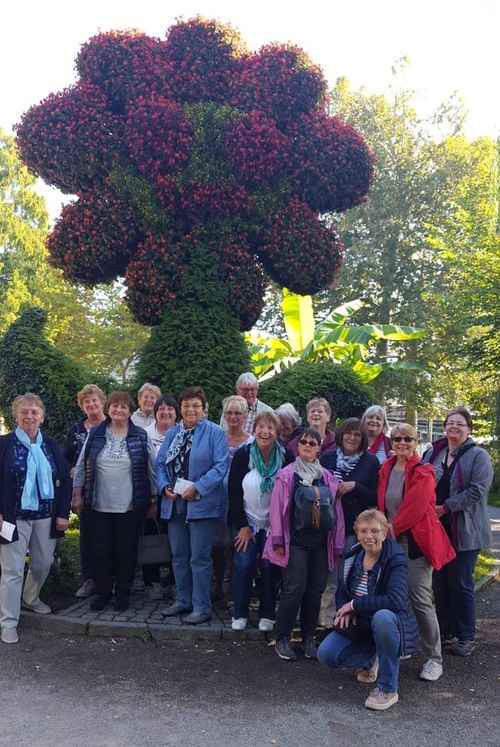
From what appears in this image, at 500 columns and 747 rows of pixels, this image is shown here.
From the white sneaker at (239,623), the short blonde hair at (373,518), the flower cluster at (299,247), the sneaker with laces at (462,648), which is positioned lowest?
the sneaker with laces at (462,648)

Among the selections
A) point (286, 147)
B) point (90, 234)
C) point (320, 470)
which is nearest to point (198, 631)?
point (320, 470)

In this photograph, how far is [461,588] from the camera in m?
5.47

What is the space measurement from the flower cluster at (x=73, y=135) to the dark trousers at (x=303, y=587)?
208 inches

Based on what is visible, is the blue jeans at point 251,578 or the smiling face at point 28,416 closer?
the blue jeans at point 251,578

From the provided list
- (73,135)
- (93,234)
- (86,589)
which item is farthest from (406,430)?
(73,135)

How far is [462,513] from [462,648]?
1.03m

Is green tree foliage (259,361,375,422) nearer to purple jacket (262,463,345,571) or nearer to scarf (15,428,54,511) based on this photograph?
purple jacket (262,463,345,571)

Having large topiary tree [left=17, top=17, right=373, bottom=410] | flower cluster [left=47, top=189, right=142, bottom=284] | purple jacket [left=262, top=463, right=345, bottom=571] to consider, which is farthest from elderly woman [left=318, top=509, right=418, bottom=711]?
flower cluster [left=47, top=189, right=142, bottom=284]

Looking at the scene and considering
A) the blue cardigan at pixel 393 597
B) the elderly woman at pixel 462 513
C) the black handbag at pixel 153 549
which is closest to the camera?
the blue cardigan at pixel 393 597

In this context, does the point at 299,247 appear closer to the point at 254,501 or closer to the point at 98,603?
the point at 254,501

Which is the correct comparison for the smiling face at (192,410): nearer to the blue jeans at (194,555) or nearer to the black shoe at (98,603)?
the blue jeans at (194,555)

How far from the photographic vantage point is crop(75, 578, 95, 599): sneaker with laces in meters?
6.57

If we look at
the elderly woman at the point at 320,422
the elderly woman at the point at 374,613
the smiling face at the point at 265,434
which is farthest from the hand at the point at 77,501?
the elderly woman at the point at 374,613

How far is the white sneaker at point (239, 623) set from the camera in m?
5.65
